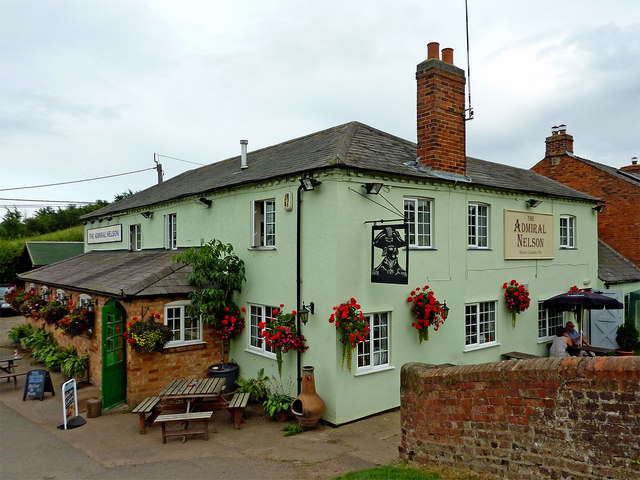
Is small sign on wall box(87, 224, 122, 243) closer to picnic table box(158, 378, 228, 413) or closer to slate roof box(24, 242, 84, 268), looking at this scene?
slate roof box(24, 242, 84, 268)

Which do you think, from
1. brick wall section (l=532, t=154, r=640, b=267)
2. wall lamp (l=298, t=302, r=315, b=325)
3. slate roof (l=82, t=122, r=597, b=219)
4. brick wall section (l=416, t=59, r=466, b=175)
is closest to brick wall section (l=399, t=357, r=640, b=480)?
wall lamp (l=298, t=302, r=315, b=325)

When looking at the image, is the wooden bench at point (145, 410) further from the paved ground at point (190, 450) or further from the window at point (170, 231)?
the window at point (170, 231)

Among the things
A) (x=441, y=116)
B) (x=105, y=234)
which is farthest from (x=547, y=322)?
(x=105, y=234)

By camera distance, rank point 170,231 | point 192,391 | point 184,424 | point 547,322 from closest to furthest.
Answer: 1. point 184,424
2. point 192,391
3. point 547,322
4. point 170,231

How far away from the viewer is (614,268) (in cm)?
1775

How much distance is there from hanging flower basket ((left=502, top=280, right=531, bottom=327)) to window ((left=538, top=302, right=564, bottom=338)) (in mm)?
1830

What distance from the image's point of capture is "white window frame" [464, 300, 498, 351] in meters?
12.1

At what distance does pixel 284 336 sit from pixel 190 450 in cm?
281

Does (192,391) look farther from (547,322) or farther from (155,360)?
(547,322)

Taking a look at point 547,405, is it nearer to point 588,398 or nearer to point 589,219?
point 588,398

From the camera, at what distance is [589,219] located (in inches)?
639

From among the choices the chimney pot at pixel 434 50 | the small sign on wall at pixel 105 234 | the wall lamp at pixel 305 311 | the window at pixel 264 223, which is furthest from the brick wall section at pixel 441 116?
the small sign on wall at pixel 105 234

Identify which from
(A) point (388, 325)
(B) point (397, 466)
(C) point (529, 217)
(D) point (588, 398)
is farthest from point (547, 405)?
(C) point (529, 217)

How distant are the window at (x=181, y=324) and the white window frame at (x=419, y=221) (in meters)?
5.83
